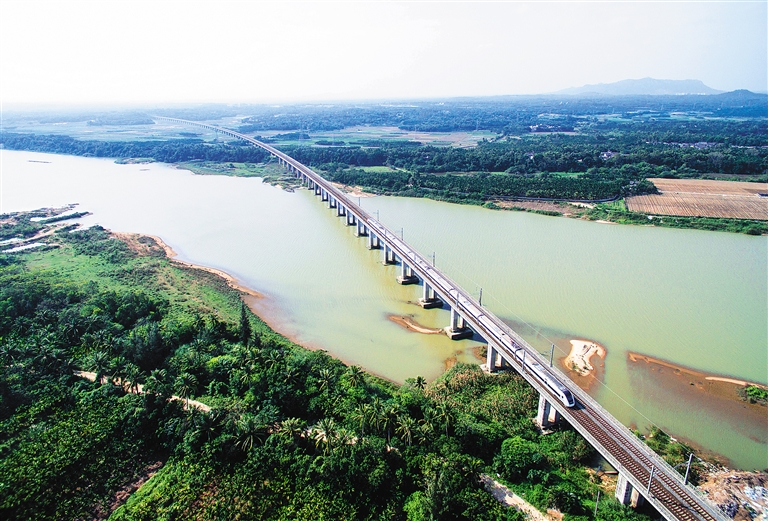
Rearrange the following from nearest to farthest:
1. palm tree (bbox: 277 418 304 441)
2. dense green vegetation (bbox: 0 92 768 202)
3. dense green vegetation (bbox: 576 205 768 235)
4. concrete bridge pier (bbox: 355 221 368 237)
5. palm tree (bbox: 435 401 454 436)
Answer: palm tree (bbox: 277 418 304 441) → palm tree (bbox: 435 401 454 436) → dense green vegetation (bbox: 576 205 768 235) → concrete bridge pier (bbox: 355 221 368 237) → dense green vegetation (bbox: 0 92 768 202)

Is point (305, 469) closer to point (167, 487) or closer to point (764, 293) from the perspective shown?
point (167, 487)

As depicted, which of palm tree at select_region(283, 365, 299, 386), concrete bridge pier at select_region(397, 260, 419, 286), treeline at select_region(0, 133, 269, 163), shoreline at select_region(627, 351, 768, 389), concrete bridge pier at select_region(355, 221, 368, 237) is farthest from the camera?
Result: treeline at select_region(0, 133, 269, 163)

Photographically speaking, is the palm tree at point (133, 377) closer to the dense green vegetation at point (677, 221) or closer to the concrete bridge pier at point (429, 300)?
the concrete bridge pier at point (429, 300)

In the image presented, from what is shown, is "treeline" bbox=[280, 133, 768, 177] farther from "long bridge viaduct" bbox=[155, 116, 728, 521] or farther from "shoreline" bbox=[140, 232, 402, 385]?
"long bridge viaduct" bbox=[155, 116, 728, 521]

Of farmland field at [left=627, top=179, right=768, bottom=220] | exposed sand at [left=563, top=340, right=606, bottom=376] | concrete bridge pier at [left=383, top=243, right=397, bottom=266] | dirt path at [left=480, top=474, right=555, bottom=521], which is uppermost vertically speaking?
farmland field at [left=627, top=179, right=768, bottom=220]

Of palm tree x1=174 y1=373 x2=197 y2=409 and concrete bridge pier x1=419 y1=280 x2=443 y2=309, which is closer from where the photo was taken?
palm tree x1=174 y1=373 x2=197 y2=409

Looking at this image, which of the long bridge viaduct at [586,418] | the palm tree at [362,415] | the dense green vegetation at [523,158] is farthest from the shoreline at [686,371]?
the dense green vegetation at [523,158]

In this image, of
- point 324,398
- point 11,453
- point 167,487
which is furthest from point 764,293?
point 11,453

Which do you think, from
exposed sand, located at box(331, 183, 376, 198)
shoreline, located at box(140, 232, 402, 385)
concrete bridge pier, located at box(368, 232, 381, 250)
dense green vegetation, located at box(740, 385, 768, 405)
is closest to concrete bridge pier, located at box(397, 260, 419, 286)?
concrete bridge pier, located at box(368, 232, 381, 250)
